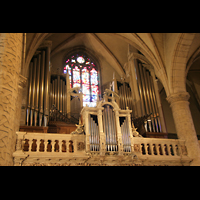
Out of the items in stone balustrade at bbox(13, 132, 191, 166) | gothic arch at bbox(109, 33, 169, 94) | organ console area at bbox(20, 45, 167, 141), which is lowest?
stone balustrade at bbox(13, 132, 191, 166)

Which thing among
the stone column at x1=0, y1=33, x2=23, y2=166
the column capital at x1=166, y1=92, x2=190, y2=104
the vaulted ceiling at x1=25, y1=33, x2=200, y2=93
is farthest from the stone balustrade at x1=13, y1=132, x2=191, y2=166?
the vaulted ceiling at x1=25, y1=33, x2=200, y2=93

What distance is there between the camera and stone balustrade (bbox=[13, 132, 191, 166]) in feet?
29.0

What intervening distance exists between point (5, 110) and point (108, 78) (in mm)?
11485

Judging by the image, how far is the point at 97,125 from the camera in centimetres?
998

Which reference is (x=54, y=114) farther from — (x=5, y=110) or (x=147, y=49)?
(x=5, y=110)

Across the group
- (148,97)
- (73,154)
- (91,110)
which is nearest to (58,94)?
(91,110)

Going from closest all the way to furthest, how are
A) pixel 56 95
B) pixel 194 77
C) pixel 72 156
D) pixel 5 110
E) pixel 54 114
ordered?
pixel 5 110 → pixel 72 156 → pixel 54 114 → pixel 56 95 → pixel 194 77

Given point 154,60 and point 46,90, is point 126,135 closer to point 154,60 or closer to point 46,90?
point 46,90

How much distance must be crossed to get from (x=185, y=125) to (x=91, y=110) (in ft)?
13.1

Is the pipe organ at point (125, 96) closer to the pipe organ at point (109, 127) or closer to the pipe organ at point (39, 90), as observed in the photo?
the pipe organ at point (109, 127)

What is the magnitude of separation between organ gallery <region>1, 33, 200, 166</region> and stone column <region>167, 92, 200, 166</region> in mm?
94

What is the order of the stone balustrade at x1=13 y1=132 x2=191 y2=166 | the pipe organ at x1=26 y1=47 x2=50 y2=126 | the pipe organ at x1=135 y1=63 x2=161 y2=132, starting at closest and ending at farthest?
the stone balustrade at x1=13 y1=132 x2=191 y2=166 < the pipe organ at x1=26 y1=47 x2=50 y2=126 < the pipe organ at x1=135 y1=63 x2=161 y2=132

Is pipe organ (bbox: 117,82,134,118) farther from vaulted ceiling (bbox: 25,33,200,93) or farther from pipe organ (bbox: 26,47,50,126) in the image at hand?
pipe organ (bbox: 26,47,50,126)
